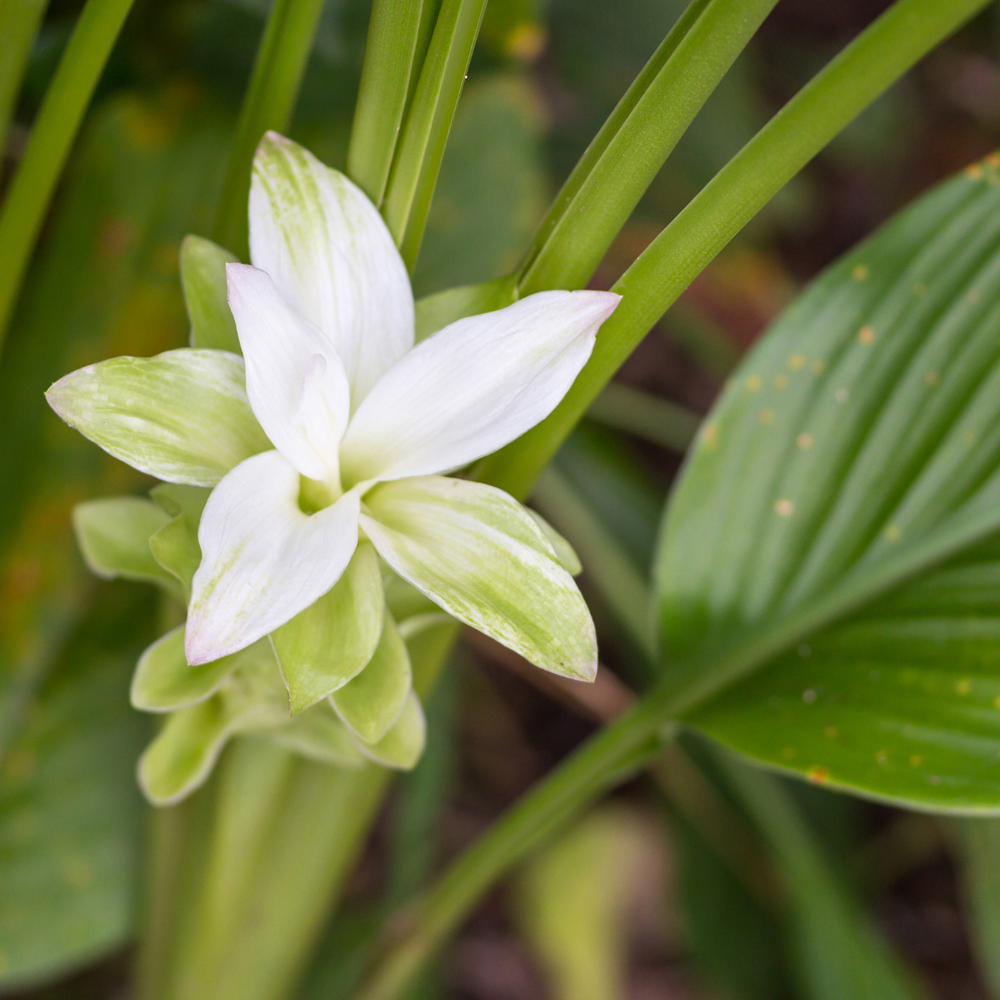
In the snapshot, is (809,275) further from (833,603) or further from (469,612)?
(469,612)

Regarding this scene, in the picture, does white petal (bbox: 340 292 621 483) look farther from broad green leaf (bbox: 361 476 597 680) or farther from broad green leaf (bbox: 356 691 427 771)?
broad green leaf (bbox: 356 691 427 771)

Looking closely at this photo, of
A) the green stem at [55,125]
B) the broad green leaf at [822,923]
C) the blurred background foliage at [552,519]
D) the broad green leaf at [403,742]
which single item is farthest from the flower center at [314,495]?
the broad green leaf at [822,923]

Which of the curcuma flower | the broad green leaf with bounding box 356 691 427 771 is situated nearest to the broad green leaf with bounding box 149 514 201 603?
the curcuma flower

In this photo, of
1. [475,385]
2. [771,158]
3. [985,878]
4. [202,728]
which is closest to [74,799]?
[202,728]

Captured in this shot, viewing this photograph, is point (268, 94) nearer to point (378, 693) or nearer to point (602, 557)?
point (378, 693)

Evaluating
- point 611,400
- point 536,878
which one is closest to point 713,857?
point 536,878

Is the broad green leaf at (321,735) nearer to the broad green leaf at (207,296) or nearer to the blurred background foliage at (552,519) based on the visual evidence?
the broad green leaf at (207,296)

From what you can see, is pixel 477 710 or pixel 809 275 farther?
pixel 809 275
